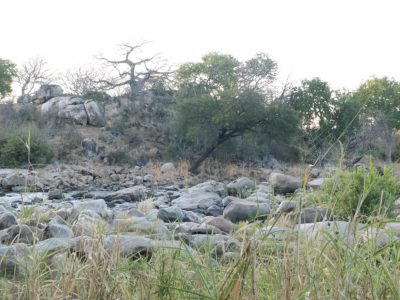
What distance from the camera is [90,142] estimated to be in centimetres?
2289

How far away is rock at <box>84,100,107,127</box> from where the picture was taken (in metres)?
26.2

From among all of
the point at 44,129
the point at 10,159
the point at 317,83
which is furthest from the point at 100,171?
the point at 317,83

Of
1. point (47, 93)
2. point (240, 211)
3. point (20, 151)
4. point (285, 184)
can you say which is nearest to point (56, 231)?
point (240, 211)

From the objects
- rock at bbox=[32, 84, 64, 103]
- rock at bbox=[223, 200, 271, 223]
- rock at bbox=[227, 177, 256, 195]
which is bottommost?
rock at bbox=[227, 177, 256, 195]

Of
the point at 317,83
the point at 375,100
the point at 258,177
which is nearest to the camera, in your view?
the point at 258,177

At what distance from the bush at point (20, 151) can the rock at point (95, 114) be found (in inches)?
204

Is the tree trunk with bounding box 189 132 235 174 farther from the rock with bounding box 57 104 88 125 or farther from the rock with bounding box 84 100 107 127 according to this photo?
the rock with bounding box 57 104 88 125

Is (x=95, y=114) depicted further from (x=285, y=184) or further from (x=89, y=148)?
(x=285, y=184)

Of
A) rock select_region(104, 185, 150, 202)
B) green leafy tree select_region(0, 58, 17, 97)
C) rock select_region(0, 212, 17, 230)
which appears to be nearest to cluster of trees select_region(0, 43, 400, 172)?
green leafy tree select_region(0, 58, 17, 97)

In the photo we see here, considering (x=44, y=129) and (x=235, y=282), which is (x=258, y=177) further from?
(x=235, y=282)

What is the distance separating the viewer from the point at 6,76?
3200cm

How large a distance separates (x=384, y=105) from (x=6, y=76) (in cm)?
2455

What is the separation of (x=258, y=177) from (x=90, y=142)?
297 inches

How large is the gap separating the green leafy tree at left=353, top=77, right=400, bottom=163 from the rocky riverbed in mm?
17947
